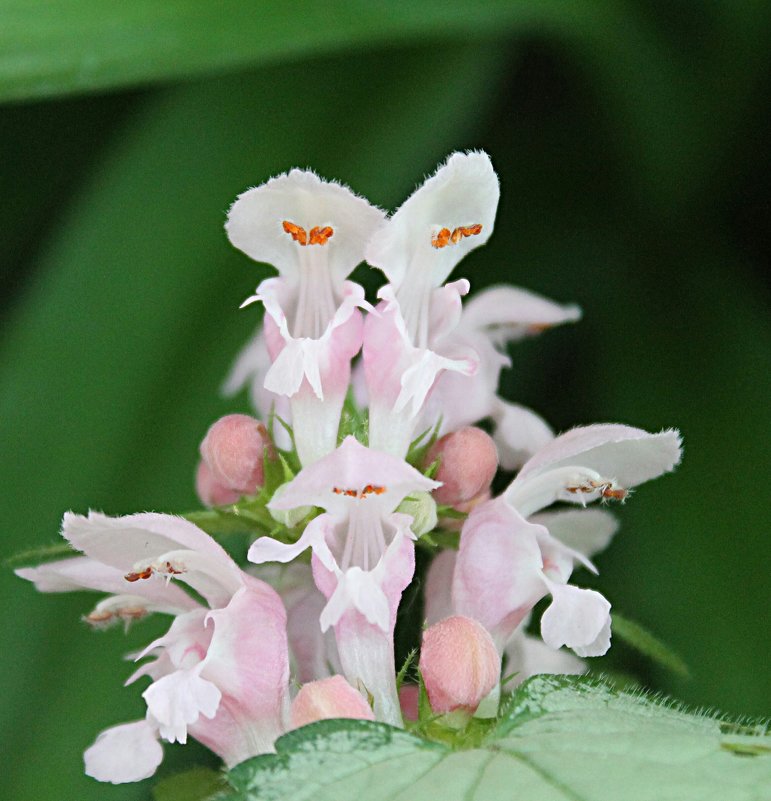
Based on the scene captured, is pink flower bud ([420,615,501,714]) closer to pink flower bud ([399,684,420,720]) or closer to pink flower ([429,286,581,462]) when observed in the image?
pink flower bud ([399,684,420,720])

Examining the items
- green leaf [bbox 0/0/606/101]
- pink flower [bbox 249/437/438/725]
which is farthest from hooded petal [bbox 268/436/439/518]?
green leaf [bbox 0/0/606/101]

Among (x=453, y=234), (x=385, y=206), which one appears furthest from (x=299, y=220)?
(x=385, y=206)

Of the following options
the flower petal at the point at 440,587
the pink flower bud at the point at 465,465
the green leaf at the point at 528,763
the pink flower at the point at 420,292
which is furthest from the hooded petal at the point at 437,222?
the green leaf at the point at 528,763

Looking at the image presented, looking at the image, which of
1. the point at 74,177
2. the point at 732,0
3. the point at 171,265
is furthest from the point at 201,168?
the point at 732,0

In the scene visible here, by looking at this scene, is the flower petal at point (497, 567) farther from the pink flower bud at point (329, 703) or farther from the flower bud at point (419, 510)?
the pink flower bud at point (329, 703)

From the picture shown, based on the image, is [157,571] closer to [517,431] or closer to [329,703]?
[329,703]
